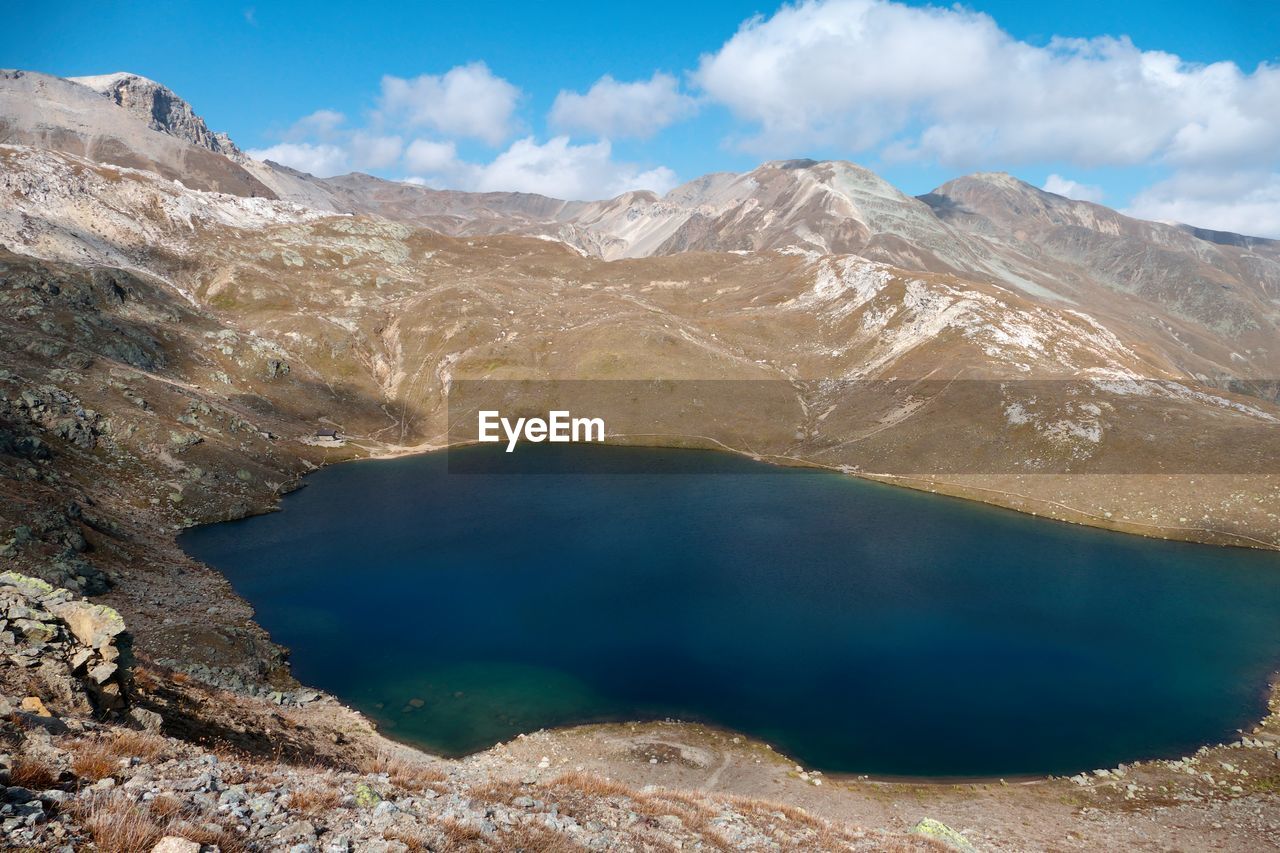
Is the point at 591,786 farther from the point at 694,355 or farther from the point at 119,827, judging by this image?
the point at 694,355

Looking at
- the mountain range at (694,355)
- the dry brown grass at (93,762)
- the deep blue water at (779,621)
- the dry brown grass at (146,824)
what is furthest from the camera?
the mountain range at (694,355)

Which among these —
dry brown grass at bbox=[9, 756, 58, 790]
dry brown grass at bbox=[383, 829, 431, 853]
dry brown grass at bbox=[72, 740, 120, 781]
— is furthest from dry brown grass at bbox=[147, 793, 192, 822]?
dry brown grass at bbox=[383, 829, 431, 853]

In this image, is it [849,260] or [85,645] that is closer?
[85,645]

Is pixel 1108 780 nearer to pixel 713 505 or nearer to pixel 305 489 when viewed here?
pixel 713 505

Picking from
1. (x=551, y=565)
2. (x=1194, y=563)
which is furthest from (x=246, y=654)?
(x=1194, y=563)

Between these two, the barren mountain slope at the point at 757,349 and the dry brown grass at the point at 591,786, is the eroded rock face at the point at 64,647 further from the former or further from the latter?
the barren mountain slope at the point at 757,349

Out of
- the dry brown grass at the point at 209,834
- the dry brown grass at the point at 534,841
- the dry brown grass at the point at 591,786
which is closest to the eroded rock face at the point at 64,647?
the dry brown grass at the point at 209,834
